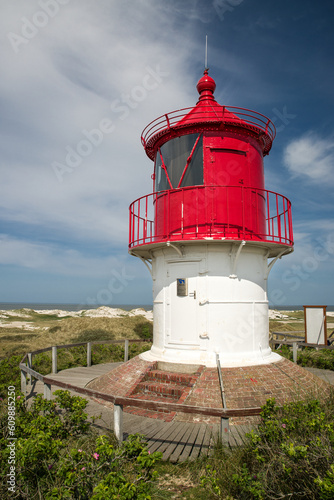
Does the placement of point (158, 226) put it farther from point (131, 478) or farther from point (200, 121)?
point (131, 478)

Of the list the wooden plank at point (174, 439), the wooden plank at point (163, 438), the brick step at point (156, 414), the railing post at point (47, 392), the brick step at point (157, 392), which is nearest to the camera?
the wooden plank at point (174, 439)

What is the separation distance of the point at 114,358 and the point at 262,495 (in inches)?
479

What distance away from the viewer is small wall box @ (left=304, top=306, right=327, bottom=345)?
15.6m

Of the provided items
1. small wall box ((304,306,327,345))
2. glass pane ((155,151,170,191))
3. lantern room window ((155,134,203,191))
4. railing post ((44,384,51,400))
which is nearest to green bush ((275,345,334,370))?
small wall box ((304,306,327,345))

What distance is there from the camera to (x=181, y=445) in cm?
612

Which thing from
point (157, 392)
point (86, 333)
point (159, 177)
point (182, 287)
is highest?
point (159, 177)

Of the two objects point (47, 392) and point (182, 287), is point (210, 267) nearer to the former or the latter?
point (182, 287)

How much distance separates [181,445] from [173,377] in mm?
2552

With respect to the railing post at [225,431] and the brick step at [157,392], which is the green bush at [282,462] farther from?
the brick step at [157,392]

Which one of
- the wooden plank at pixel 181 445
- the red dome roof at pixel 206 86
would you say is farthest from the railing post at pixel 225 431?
the red dome roof at pixel 206 86

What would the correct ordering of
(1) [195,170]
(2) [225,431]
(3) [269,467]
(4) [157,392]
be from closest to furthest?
(3) [269,467] < (2) [225,431] < (4) [157,392] < (1) [195,170]

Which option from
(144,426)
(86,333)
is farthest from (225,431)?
(86,333)

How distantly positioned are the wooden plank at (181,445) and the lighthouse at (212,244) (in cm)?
201

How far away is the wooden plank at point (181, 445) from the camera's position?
5.69 m
